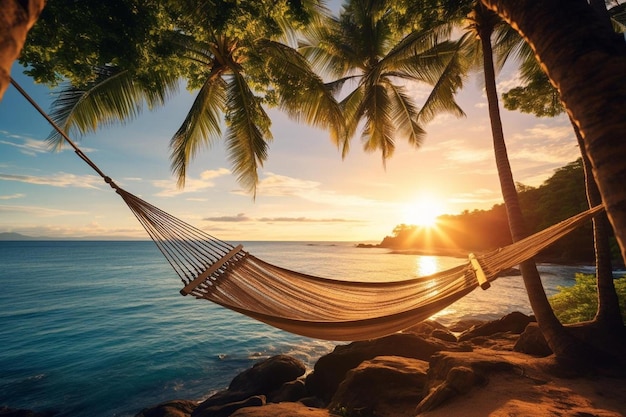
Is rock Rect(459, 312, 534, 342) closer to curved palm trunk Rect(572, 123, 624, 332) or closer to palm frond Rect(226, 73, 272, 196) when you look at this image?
curved palm trunk Rect(572, 123, 624, 332)

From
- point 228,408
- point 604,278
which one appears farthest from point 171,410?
point 604,278

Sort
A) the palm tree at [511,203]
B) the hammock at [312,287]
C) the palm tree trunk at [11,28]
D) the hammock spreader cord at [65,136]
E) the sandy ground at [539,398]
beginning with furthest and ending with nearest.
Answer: the palm tree at [511,203] → the sandy ground at [539,398] → the hammock at [312,287] → the hammock spreader cord at [65,136] → the palm tree trunk at [11,28]

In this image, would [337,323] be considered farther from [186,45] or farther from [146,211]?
[186,45]

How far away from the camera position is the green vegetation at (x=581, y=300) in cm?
399

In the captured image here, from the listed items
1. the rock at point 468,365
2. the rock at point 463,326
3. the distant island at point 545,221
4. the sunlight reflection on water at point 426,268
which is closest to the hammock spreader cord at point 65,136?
the rock at point 468,365

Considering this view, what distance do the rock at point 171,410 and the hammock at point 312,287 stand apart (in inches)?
115

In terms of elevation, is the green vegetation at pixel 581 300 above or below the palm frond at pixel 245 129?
below

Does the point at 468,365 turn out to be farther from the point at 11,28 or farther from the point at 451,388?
the point at 11,28

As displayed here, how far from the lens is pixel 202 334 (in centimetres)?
806

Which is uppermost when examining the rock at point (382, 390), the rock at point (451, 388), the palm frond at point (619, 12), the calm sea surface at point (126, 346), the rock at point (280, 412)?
the palm frond at point (619, 12)

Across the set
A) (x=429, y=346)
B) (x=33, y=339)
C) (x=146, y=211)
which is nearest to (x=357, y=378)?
(x=429, y=346)

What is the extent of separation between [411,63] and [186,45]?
3.60 m

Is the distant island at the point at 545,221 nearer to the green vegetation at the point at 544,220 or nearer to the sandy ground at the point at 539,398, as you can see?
the green vegetation at the point at 544,220

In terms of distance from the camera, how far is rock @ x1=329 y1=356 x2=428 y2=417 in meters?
3.01
